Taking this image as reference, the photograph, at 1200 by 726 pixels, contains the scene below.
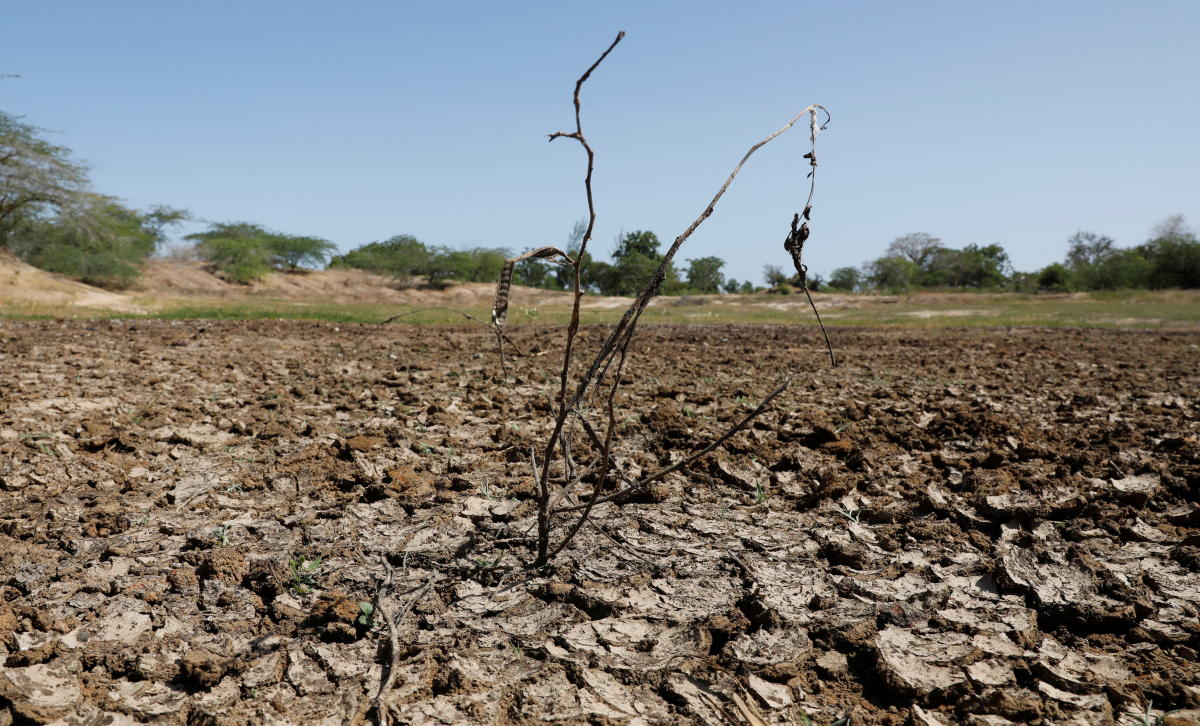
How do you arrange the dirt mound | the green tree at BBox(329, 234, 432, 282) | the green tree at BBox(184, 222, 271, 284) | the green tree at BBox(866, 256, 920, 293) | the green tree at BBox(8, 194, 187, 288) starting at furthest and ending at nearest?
the green tree at BBox(866, 256, 920, 293) < the green tree at BBox(329, 234, 432, 282) < the green tree at BBox(184, 222, 271, 284) < the green tree at BBox(8, 194, 187, 288) < the dirt mound

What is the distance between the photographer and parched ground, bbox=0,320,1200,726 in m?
2.01

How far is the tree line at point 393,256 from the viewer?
2728 cm

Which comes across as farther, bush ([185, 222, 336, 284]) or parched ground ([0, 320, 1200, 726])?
bush ([185, 222, 336, 284])

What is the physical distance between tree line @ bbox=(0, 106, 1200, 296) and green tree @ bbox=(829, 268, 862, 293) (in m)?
0.09

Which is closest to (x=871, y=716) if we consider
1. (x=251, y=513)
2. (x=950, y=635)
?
(x=950, y=635)

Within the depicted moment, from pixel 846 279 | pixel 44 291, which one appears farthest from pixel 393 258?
pixel 846 279

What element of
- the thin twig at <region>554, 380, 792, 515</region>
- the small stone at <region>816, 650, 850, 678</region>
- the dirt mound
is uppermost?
the dirt mound

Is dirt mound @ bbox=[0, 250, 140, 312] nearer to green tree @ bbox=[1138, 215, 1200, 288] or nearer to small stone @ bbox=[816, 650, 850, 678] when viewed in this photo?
small stone @ bbox=[816, 650, 850, 678]

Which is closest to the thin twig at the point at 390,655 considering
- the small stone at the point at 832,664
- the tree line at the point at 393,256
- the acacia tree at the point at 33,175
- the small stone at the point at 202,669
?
the small stone at the point at 202,669

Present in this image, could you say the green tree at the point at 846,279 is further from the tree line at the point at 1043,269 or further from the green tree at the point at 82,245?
the green tree at the point at 82,245

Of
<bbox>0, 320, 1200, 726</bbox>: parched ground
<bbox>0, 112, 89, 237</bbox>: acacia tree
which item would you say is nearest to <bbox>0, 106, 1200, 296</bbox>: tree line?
<bbox>0, 112, 89, 237</bbox>: acacia tree

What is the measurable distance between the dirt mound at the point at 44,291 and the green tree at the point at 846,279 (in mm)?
47162

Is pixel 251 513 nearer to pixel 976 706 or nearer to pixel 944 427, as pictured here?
pixel 976 706

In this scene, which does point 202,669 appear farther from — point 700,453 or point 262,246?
point 262,246
